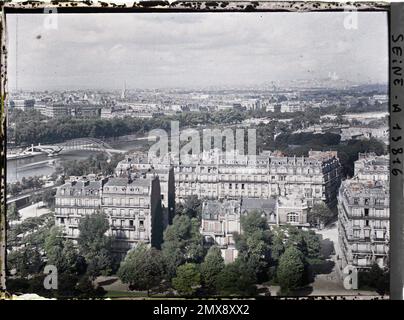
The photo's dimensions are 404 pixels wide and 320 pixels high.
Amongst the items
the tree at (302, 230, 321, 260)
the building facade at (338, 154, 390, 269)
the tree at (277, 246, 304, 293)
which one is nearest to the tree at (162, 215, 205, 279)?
the tree at (277, 246, 304, 293)

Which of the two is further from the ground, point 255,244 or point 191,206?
point 191,206

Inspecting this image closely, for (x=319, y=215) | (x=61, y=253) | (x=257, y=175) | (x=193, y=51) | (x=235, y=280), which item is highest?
(x=193, y=51)

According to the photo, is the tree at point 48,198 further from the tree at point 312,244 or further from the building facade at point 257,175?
the tree at point 312,244

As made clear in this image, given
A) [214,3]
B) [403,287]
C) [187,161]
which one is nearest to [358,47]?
[214,3]

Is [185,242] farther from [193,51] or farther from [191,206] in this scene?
[193,51]

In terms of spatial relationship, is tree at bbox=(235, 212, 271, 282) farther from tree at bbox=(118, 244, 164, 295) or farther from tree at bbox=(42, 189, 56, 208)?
tree at bbox=(42, 189, 56, 208)

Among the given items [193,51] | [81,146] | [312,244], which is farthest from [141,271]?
[193,51]
